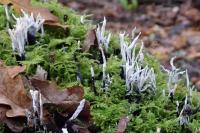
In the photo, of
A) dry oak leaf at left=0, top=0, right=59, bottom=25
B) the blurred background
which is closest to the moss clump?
dry oak leaf at left=0, top=0, right=59, bottom=25

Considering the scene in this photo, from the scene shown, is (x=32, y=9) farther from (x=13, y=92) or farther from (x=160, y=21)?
(x=160, y=21)

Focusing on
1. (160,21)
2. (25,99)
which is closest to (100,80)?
(25,99)

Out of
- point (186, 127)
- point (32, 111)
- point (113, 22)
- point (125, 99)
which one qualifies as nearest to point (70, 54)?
point (125, 99)

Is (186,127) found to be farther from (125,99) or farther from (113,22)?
(113,22)

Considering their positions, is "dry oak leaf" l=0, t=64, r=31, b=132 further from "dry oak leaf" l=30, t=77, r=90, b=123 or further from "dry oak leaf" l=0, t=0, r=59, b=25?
"dry oak leaf" l=0, t=0, r=59, b=25

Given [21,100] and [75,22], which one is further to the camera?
[75,22]

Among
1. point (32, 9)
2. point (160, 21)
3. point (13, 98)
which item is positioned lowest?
point (160, 21)

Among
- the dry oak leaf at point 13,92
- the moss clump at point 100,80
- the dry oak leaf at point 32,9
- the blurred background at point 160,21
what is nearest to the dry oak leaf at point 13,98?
the dry oak leaf at point 13,92
